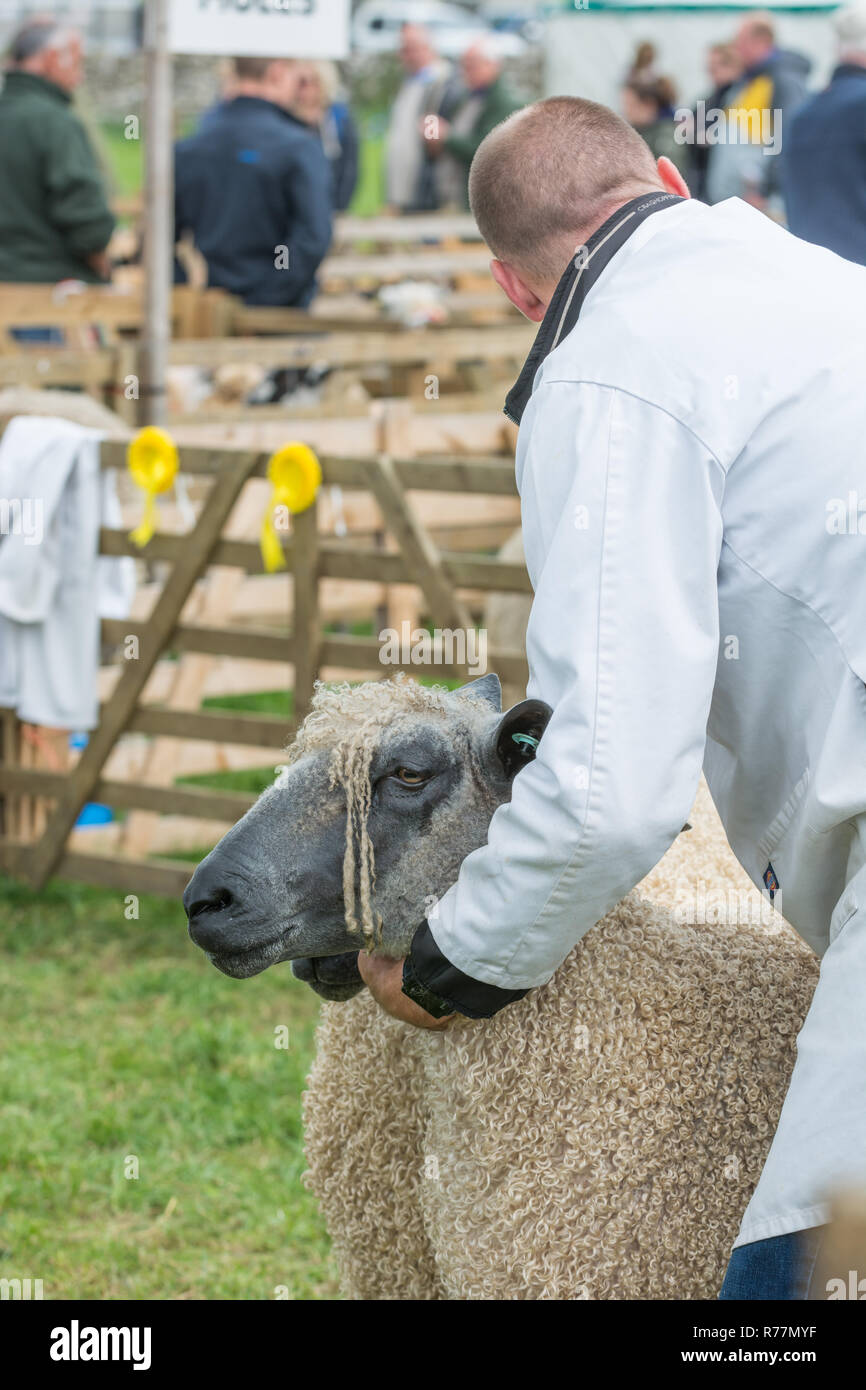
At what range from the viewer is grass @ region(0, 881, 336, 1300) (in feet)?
12.2

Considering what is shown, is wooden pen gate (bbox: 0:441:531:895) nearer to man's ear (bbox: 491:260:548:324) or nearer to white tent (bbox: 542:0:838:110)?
man's ear (bbox: 491:260:548:324)

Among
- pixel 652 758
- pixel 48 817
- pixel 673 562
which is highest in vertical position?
pixel 673 562

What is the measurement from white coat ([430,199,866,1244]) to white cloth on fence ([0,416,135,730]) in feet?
12.2

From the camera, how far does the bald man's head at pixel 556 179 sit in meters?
2.22

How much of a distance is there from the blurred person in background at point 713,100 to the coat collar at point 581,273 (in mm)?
9377

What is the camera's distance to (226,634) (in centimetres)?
571

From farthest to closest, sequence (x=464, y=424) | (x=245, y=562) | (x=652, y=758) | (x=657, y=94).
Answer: (x=657, y=94) → (x=464, y=424) → (x=245, y=562) → (x=652, y=758)

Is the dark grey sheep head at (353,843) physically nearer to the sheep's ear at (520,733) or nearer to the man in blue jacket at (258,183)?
the sheep's ear at (520,733)

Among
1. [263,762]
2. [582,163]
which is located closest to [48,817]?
[263,762]

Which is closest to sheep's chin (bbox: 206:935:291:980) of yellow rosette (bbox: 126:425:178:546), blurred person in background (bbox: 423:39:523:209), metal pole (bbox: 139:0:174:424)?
yellow rosette (bbox: 126:425:178:546)

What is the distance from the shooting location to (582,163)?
87.7 inches
